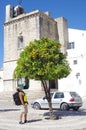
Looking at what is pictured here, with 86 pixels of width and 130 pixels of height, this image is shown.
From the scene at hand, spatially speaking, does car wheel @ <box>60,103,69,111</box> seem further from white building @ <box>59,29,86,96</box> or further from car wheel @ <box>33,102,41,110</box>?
white building @ <box>59,29,86,96</box>

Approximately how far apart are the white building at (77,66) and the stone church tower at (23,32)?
2297 millimetres

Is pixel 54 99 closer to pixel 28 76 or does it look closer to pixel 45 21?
pixel 28 76

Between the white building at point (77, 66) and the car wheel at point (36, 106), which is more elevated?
the white building at point (77, 66)

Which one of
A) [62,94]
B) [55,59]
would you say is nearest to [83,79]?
[62,94]

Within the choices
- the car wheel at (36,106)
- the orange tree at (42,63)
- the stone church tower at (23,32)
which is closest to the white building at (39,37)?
the stone church tower at (23,32)

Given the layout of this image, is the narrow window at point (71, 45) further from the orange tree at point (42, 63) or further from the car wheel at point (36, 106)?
the orange tree at point (42, 63)

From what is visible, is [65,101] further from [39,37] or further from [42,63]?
[39,37]

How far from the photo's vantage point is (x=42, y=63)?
15.0 metres

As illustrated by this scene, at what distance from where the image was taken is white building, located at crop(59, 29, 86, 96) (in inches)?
1534

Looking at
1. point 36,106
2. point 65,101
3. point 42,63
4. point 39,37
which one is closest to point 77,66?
point 39,37

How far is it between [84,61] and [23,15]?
1234 centimetres

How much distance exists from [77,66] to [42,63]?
82.7 feet

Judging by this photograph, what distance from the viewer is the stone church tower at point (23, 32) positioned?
139 feet

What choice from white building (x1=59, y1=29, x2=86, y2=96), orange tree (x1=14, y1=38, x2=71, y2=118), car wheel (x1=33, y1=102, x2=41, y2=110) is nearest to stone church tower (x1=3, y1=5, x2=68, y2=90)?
white building (x1=59, y1=29, x2=86, y2=96)
